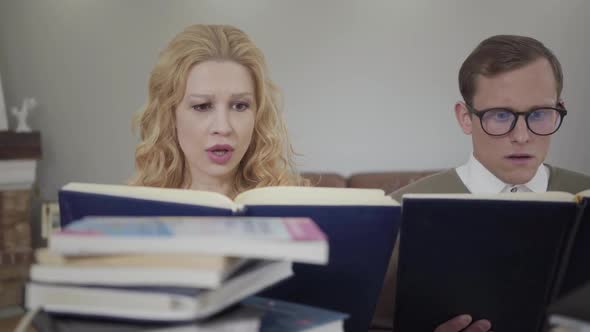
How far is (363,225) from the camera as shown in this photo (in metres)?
0.92

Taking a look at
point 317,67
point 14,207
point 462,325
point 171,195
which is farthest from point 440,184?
point 14,207

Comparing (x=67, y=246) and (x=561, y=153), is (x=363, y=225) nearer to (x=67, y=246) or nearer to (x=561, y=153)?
(x=67, y=246)

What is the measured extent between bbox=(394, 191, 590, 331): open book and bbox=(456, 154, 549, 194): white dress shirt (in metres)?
0.56

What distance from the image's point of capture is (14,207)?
4082 mm

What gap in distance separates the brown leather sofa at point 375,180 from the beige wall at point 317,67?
398 mm

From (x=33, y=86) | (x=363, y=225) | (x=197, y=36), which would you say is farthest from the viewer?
(x=33, y=86)

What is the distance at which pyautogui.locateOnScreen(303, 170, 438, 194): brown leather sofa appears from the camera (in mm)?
3604

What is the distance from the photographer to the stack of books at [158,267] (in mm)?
685

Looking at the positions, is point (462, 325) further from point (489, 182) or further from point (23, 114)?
point (23, 114)

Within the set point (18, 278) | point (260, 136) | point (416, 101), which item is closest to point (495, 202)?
point (260, 136)

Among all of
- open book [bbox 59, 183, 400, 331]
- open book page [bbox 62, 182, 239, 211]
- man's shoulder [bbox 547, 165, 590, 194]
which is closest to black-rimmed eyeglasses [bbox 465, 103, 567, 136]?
man's shoulder [bbox 547, 165, 590, 194]

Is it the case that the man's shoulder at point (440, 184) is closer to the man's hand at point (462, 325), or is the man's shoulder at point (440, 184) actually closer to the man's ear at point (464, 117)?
the man's ear at point (464, 117)

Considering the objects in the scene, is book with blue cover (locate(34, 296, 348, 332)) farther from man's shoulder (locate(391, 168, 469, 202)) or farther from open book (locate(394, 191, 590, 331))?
man's shoulder (locate(391, 168, 469, 202))

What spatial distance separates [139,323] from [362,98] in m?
3.51
